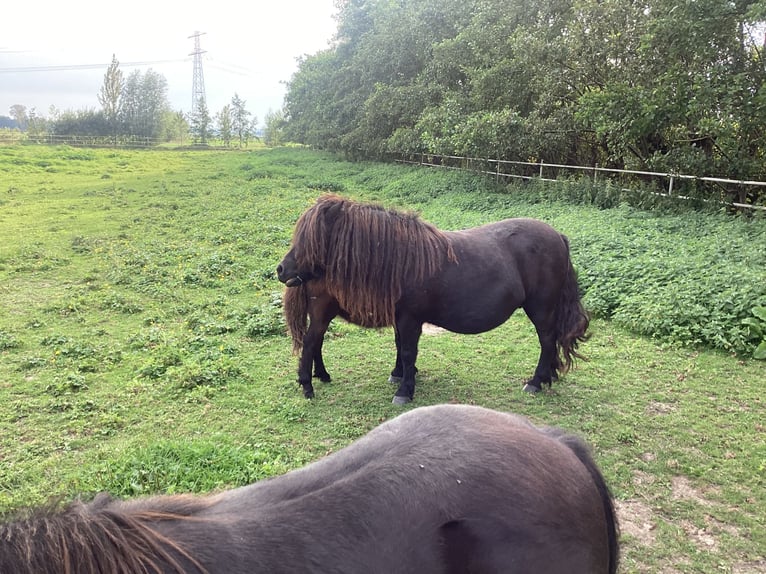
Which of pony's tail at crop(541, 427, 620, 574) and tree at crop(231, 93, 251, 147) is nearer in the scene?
pony's tail at crop(541, 427, 620, 574)

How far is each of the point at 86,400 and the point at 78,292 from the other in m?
4.49

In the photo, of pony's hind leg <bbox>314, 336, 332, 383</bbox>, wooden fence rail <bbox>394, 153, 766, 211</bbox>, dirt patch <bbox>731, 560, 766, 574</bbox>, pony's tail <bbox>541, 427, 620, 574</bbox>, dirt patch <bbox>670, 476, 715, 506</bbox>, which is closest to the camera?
pony's tail <bbox>541, 427, 620, 574</bbox>

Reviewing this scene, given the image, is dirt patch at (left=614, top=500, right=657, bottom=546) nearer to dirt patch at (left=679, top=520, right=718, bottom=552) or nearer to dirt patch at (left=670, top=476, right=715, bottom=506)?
dirt patch at (left=679, top=520, right=718, bottom=552)

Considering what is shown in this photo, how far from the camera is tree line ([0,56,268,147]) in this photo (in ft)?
190

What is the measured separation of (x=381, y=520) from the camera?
1.46m

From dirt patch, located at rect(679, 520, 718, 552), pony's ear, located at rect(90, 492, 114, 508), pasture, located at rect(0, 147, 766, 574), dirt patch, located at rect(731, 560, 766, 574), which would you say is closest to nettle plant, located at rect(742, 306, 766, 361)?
pasture, located at rect(0, 147, 766, 574)

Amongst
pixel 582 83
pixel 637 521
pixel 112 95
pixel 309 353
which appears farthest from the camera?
pixel 112 95

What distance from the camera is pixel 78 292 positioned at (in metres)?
8.70

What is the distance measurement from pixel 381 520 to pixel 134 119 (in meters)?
70.6

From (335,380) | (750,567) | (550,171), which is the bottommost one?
(750,567)

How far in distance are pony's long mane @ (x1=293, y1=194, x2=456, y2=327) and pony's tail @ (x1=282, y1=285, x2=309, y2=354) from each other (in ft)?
1.45

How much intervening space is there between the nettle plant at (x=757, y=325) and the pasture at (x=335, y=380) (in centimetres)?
15

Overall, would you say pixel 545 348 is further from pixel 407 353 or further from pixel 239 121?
pixel 239 121

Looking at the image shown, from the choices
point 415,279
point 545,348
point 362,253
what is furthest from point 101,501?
point 545,348
